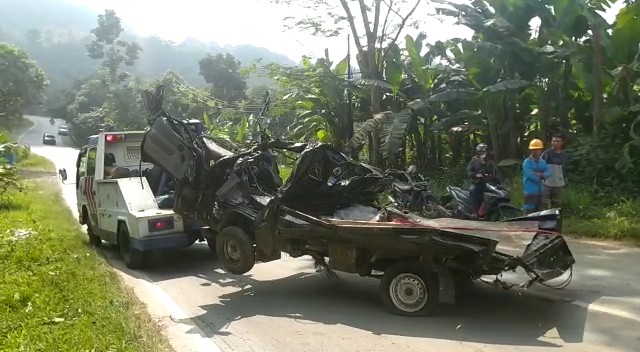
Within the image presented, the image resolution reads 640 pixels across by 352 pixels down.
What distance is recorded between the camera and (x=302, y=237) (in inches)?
250

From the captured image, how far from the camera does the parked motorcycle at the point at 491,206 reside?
340 inches

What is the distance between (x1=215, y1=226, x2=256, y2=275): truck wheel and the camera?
6.87 meters

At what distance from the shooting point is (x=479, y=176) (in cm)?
916

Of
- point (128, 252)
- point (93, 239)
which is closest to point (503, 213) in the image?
point (128, 252)

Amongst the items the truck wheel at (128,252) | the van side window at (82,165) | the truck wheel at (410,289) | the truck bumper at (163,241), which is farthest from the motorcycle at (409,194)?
the van side window at (82,165)

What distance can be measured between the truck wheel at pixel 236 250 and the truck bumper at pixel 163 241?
1348mm

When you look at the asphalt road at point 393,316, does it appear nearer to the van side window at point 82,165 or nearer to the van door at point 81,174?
the van door at point 81,174

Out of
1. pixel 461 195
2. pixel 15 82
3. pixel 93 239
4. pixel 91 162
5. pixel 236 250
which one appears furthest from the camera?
pixel 15 82

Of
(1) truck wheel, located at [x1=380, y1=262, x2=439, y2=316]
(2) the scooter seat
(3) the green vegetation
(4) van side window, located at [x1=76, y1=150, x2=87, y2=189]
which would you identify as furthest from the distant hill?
(1) truck wheel, located at [x1=380, y1=262, x2=439, y2=316]

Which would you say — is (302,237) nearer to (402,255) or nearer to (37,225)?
(402,255)

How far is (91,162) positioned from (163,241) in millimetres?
2913

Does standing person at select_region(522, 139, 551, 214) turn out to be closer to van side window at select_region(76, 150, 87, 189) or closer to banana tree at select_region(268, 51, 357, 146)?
banana tree at select_region(268, 51, 357, 146)

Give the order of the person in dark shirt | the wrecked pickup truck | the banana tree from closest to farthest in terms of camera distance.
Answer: the wrecked pickup truck, the person in dark shirt, the banana tree

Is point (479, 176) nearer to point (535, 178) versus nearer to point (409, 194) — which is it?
point (535, 178)
